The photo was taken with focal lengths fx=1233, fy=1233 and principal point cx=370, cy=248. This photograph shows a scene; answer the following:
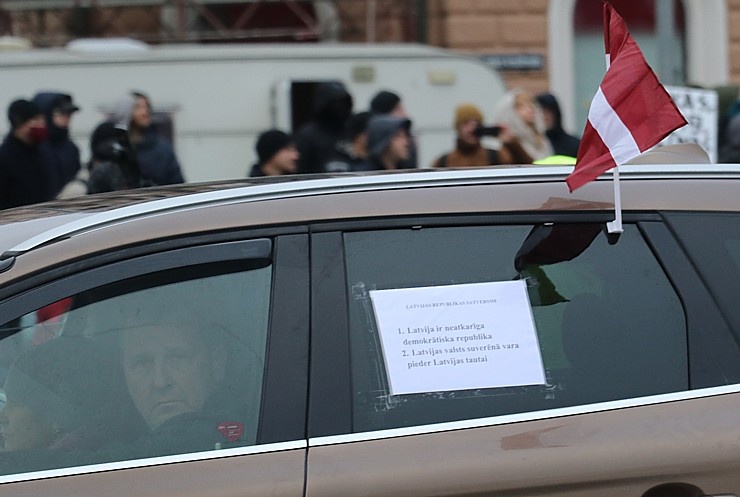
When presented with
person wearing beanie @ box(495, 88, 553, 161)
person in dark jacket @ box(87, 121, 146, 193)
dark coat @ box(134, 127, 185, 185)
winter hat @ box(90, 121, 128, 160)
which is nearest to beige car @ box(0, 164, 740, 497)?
person in dark jacket @ box(87, 121, 146, 193)

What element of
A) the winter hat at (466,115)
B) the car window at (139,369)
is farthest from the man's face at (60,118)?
the car window at (139,369)

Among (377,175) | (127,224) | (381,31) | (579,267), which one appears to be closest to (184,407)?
(127,224)

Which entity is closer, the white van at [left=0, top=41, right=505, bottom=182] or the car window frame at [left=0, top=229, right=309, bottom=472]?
the car window frame at [left=0, top=229, right=309, bottom=472]

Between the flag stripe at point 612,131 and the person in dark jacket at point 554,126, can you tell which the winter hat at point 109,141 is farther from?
the flag stripe at point 612,131

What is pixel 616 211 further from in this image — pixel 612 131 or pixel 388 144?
pixel 388 144

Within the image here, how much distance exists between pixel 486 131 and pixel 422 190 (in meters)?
5.29

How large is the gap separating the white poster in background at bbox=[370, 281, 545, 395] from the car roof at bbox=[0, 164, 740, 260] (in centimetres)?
19

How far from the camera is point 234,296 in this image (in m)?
2.41

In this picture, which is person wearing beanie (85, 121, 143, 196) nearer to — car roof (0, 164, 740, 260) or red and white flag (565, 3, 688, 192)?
car roof (0, 164, 740, 260)

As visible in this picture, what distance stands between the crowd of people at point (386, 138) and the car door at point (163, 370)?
4099 millimetres

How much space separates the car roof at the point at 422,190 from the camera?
2475mm

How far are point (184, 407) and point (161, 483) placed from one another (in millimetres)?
176

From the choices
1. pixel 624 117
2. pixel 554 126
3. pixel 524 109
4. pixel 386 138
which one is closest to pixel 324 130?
pixel 386 138

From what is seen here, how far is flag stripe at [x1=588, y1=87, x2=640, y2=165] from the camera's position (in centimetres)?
254
